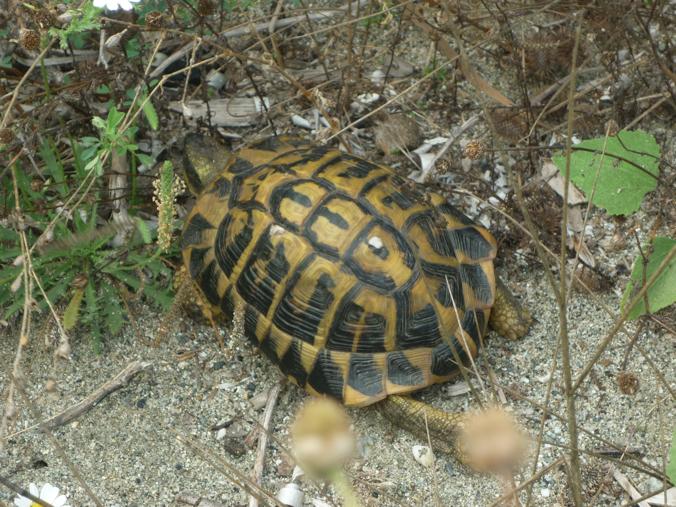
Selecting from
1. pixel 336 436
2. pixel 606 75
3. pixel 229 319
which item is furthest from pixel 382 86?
pixel 336 436

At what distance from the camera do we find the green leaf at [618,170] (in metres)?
2.36

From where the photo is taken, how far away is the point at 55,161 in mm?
2975

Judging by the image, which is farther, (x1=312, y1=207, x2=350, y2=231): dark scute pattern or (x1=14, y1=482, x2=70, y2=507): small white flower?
(x1=312, y1=207, x2=350, y2=231): dark scute pattern

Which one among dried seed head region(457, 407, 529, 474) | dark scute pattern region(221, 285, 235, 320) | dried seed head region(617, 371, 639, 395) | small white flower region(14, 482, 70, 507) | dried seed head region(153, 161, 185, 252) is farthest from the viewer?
dark scute pattern region(221, 285, 235, 320)

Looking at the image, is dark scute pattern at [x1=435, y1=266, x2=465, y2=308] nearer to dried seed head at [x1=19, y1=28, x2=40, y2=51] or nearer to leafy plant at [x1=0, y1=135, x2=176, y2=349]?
leafy plant at [x1=0, y1=135, x2=176, y2=349]

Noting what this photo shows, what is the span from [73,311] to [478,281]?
4.51ft

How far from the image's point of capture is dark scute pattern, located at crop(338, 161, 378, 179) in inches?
109

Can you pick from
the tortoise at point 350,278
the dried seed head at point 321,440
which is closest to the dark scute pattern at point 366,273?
the tortoise at point 350,278

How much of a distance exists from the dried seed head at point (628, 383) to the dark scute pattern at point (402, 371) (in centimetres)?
63

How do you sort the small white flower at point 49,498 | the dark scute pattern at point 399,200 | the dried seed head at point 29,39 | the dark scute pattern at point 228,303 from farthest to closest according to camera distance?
1. the dark scute pattern at point 228,303
2. the dark scute pattern at point 399,200
3. the dried seed head at point 29,39
4. the small white flower at point 49,498

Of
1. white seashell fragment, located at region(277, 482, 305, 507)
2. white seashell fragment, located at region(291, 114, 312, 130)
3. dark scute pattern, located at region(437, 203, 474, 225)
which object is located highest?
white seashell fragment, located at region(291, 114, 312, 130)

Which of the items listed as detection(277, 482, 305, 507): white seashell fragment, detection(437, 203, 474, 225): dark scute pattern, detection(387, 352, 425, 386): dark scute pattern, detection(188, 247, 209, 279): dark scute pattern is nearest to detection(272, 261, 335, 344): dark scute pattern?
detection(387, 352, 425, 386): dark scute pattern

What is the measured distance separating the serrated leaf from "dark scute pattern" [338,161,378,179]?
98 cm

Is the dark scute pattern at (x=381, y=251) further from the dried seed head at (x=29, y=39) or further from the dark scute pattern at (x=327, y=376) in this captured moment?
the dried seed head at (x=29, y=39)
